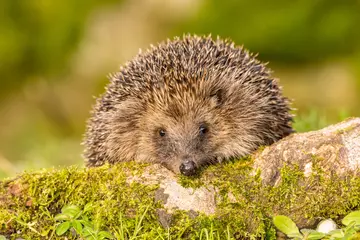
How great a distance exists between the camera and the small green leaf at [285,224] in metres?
3.04

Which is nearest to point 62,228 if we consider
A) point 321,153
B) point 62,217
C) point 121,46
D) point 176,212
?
point 62,217

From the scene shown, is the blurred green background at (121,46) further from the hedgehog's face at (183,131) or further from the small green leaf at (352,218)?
the small green leaf at (352,218)

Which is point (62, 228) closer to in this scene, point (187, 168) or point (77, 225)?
point (77, 225)

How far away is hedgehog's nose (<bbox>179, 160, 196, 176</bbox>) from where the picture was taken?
3.38 meters

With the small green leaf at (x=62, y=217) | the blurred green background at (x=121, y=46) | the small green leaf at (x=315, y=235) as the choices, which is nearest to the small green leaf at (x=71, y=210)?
the small green leaf at (x=62, y=217)

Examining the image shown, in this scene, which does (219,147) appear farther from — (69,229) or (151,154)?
(69,229)

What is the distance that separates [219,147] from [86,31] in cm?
745

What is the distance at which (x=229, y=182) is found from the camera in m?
3.32

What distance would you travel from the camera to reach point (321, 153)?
327cm

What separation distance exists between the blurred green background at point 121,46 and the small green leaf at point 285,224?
21.1 ft

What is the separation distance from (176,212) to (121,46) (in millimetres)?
8086

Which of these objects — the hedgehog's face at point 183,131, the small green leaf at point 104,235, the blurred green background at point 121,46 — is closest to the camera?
the small green leaf at point 104,235

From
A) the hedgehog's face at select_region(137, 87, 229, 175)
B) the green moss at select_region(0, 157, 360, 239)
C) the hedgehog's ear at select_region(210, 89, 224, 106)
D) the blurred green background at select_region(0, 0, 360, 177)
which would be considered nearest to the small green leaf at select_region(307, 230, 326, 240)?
the green moss at select_region(0, 157, 360, 239)

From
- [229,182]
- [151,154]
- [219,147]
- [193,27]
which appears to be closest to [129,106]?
[151,154]
